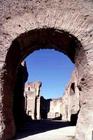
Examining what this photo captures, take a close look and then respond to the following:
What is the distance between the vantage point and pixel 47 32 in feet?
24.3

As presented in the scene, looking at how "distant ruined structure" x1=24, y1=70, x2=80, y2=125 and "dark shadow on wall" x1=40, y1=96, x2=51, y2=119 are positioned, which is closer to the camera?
"distant ruined structure" x1=24, y1=70, x2=80, y2=125

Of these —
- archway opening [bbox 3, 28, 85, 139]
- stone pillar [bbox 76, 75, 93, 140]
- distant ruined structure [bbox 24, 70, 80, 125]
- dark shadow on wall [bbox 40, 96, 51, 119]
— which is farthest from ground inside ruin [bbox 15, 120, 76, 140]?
dark shadow on wall [bbox 40, 96, 51, 119]

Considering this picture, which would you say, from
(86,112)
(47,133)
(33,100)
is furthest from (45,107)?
(86,112)

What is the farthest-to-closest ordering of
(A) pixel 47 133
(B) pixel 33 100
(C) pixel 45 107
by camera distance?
1. (C) pixel 45 107
2. (B) pixel 33 100
3. (A) pixel 47 133

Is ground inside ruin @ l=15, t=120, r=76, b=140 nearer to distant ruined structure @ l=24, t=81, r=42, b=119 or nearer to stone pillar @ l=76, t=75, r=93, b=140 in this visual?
stone pillar @ l=76, t=75, r=93, b=140

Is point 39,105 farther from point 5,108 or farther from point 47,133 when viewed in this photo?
point 5,108

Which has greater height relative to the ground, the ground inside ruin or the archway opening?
the archway opening

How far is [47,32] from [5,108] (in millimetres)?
2230

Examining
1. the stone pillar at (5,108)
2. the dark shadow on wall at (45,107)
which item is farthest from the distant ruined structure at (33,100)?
the stone pillar at (5,108)

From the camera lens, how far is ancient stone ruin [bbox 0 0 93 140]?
22.2ft

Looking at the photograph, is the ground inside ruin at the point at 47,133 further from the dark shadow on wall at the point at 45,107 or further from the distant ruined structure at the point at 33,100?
the dark shadow on wall at the point at 45,107

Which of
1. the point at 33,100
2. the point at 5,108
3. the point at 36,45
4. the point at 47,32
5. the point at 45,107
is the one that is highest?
the point at 47,32

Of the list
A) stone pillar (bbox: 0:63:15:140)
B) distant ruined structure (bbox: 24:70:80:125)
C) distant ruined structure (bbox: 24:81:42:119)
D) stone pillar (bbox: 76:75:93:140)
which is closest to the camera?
stone pillar (bbox: 76:75:93:140)

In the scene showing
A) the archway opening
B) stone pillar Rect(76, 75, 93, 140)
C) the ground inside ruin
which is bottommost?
the ground inside ruin
